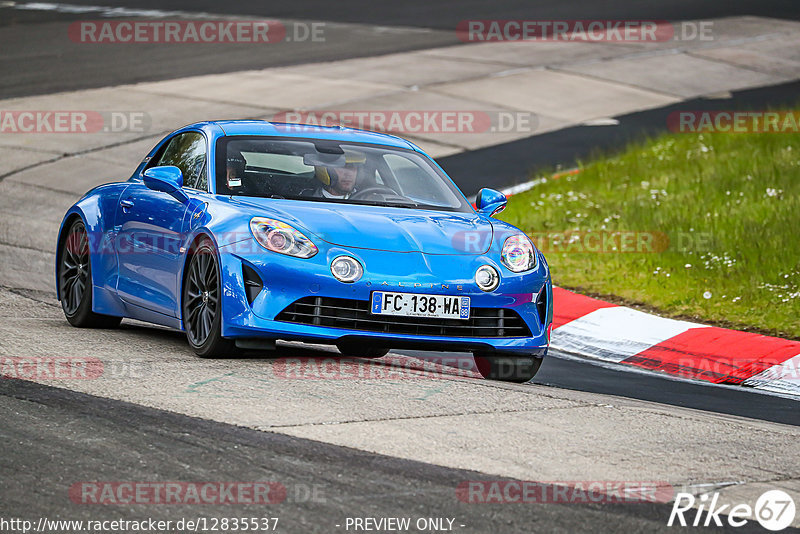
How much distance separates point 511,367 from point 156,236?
2261mm

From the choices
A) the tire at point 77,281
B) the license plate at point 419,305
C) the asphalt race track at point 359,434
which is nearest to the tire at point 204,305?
the asphalt race track at point 359,434

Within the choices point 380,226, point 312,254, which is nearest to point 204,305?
point 312,254

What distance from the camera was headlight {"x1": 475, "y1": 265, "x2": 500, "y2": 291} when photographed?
7.24 m

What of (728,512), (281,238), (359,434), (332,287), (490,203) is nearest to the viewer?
(728,512)

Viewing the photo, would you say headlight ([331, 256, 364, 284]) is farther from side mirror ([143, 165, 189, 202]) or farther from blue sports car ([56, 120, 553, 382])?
side mirror ([143, 165, 189, 202])

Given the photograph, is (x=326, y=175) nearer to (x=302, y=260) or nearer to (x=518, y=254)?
(x=302, y=260)

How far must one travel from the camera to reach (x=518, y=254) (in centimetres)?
755

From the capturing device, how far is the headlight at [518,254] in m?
7.45

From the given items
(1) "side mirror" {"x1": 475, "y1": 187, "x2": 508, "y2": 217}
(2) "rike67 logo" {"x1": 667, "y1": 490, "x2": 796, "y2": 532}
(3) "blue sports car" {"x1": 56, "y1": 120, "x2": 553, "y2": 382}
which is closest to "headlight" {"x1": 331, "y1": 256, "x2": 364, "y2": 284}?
(3) "blue sports car" {"x1": 56, "y1": 120, "x2": 553, "y2": 382}

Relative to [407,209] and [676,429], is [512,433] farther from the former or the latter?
[407,209]

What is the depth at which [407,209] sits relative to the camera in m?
7.90

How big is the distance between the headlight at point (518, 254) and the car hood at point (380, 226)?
0.38ft

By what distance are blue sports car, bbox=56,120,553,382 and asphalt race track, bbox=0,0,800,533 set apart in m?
0.24

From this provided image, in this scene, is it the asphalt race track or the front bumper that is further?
the front bumper
